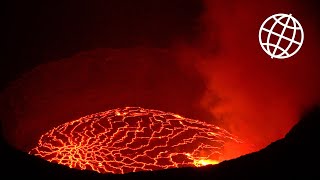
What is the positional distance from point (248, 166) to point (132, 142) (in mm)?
1870

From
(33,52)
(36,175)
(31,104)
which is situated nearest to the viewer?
(36,175)

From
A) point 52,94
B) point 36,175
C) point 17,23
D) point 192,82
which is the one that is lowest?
point 36,175

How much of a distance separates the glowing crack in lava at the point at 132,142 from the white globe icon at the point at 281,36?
2.74ft

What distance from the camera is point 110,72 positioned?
15.4ft

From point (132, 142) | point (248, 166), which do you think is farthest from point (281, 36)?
point (248, 166)

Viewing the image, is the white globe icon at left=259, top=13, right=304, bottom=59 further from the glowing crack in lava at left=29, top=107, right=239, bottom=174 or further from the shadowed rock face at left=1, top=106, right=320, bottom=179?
the shadowed rock face at left=1, top=106, right=320, bottom=179

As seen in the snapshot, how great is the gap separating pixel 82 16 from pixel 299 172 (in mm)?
2932

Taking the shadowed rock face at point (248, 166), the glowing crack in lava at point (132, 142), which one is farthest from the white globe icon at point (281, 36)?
the shadowed rock face at point (248, 166)

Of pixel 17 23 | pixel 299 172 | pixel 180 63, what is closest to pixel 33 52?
pixel 17 23

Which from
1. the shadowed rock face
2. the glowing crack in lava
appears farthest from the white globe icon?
the shadowed rock face

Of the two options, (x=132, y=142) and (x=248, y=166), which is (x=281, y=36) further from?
(x=248, y=166)

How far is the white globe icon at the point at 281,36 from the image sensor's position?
4.18 meters

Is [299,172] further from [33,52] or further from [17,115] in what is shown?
[33,52]

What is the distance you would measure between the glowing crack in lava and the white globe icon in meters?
0.84
